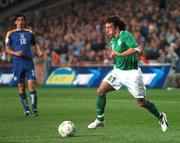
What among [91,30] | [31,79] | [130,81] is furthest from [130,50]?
[91,30]

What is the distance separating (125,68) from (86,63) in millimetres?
Result: 19403

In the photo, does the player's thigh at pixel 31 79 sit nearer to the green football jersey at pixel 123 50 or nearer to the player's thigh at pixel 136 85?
the green football jersey at pixel 123 50

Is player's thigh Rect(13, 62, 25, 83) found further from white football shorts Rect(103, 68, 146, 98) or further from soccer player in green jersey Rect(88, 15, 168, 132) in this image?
white football shorts Rect(103, 68, 146, 98)

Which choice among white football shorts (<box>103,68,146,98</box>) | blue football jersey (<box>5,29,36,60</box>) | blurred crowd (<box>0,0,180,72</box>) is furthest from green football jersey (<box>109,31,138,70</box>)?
blurred crowd (<box>0,0,180,72</box>)

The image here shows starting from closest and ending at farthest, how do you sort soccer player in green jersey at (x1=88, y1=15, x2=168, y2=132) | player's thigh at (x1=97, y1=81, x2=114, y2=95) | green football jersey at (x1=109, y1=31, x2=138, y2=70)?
soccer player in green jersey at (x1=88, y1=15, x2=168, y2=132) < green football jersey at (x1=109, y1=31, x2=138, y2=70) < player's thigh at (x1=97, y1=81, x2=114, y2=95)

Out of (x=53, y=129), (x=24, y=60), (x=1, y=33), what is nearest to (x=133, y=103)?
(x=24, y=60)

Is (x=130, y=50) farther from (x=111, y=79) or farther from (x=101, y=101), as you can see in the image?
(x=101, y=101)

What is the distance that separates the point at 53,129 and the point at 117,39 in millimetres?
2125

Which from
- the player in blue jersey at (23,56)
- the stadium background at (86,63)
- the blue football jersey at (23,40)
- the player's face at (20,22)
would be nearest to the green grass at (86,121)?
the stadium background at (86,63)

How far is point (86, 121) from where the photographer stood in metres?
15.2

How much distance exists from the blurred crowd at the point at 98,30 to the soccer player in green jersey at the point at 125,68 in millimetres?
17102

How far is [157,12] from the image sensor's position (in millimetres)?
34312

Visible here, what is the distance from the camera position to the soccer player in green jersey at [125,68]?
512 inches

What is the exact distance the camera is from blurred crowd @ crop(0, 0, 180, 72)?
31344 mm
